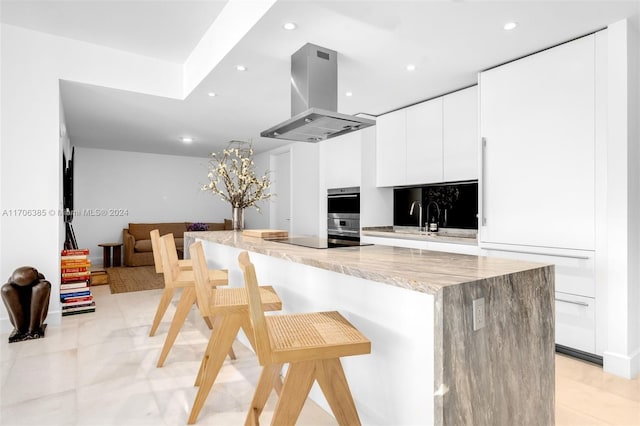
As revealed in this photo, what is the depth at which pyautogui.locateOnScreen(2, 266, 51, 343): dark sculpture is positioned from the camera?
2967 millimetres

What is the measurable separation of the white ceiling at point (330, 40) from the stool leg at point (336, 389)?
2.01 meters

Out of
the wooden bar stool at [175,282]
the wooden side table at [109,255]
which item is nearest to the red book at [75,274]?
the wooden bar stool at [175,282]

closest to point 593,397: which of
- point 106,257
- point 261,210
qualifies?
point 261,210

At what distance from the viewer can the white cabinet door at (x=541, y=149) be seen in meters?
2.52

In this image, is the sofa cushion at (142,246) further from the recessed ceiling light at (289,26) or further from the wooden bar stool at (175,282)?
the recessed ceiling light at (289,26)

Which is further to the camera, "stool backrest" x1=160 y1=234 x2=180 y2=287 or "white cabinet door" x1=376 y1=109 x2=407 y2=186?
"white cabinet door" x1=376 y1=109 x2=407 y2=186

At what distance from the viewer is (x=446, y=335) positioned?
1067 millimetres

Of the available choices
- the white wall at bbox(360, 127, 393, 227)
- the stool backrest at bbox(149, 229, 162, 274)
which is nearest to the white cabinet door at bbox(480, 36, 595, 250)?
the white wall at bbox(360, 127, 393, 227)

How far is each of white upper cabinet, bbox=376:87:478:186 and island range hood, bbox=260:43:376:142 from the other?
52.7 inches

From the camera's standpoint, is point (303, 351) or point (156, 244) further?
point (156, 244)

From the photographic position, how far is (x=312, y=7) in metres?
2.20

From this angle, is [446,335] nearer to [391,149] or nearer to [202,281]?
[202,281]

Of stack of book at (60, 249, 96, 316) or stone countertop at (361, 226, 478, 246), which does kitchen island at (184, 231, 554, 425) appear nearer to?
stone countertop at (361, 226, 478, 246)

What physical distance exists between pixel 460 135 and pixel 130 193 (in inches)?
277
